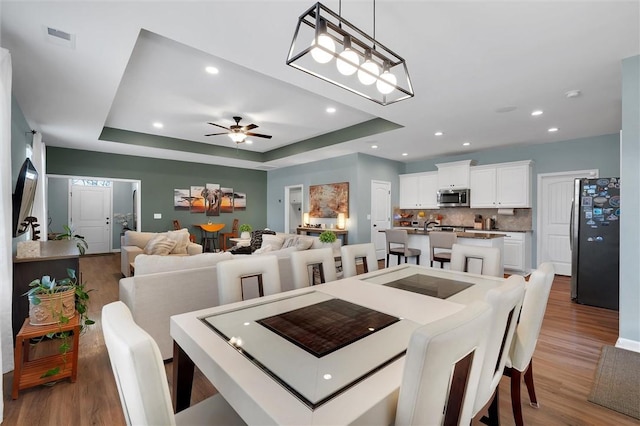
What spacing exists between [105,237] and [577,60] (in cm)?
1035

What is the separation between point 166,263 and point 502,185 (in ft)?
20.3

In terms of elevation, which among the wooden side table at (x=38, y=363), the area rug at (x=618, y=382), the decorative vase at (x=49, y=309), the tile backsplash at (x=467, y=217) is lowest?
the area rug at (x=618, y=382)

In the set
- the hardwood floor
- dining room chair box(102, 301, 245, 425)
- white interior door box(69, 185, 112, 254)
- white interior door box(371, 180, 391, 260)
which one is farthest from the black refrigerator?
white interior door box(69, 185, 112, 254)

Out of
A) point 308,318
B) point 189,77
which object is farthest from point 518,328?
point 189,77

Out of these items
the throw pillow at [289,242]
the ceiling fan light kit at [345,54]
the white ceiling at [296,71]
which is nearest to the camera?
the ceiling fan light kit at [345,54]

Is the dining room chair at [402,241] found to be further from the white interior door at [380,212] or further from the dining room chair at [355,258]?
the dining room chair at [355,258]

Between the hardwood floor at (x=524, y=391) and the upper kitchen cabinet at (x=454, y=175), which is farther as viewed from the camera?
the upper kitchen cabinet at (x=454, y=175)

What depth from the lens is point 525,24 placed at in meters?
2.17

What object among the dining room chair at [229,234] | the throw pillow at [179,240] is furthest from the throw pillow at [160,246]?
the dining room chair at [229,234]

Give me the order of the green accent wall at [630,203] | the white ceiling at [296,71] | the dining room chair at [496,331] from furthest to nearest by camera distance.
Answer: the green accent wall at [630,203]
the white ceiling at [296,71]
the dining room chair at [496,331]

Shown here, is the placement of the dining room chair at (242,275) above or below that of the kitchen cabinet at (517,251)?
above

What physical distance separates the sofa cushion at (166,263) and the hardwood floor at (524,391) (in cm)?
81

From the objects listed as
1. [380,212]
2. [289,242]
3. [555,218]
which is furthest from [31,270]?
A: [555,218]

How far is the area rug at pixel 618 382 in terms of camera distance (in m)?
1.98
